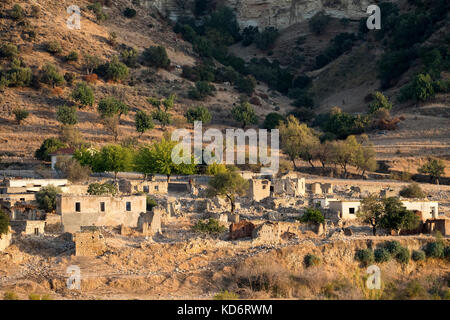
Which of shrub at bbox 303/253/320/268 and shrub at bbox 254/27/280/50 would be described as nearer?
shrub at bbox 303/253/320/268

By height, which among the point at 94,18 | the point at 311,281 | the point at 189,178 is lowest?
the point at 311,281

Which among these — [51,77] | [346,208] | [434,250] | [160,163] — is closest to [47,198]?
[346,208]

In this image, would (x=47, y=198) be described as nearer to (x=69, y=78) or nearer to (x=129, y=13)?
(x=69, y=78)

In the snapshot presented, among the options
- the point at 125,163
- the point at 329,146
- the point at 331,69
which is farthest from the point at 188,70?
the point at 125,163

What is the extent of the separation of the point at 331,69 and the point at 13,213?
58597 millimetres

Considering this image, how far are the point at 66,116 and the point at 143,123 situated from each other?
5.05 meters

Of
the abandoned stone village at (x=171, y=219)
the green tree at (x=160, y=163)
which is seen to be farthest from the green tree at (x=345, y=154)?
the abandoned stone village at (x=171, y=219)

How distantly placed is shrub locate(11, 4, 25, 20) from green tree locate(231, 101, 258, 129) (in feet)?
61.5

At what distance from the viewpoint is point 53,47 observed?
231ft

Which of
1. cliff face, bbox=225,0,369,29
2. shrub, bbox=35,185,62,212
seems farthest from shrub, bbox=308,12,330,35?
shrub, bbox=35,185,62,212

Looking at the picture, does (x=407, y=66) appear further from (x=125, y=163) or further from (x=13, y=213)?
(x=13, y=213)

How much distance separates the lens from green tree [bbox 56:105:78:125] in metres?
59.7

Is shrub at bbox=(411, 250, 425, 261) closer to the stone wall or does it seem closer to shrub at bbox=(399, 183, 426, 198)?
shrub at bbox=(399, 183, 426, 198)

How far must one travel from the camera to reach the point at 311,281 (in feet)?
88.6
